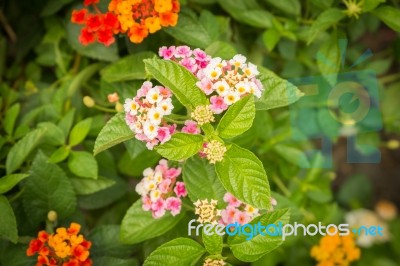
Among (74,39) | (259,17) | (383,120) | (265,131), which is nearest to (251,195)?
(265,131)

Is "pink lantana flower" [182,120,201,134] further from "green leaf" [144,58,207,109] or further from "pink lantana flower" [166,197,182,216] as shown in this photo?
"pink lantana flower" [166,197,182,216]

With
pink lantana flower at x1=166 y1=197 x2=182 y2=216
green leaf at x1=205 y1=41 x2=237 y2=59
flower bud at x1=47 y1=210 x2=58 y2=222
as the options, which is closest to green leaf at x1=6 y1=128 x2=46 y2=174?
flower bud at x1=47 y1=210 x2=58 y2=222

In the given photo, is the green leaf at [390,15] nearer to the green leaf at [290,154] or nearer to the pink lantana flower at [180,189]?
the green leaf at [290,154]

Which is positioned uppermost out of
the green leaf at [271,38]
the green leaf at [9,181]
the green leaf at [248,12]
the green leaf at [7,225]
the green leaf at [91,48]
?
the green leaf at [248,12]

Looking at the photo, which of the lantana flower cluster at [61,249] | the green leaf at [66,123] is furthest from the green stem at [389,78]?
the lantana flower cluster at [61,249]

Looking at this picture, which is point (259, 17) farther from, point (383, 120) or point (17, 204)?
point (17, 204)
